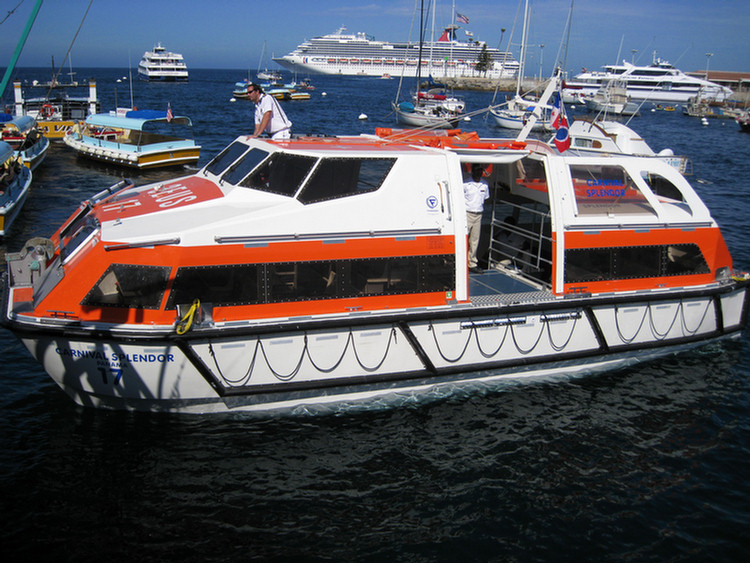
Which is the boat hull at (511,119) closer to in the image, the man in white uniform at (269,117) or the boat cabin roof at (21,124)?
the boat cabin roof at (21,124)

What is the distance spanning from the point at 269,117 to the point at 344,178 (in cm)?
269

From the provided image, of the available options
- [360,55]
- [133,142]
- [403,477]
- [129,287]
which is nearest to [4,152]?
[133,142]

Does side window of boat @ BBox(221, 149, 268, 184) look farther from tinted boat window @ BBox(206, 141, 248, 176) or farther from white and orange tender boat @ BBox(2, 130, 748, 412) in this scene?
tinted boat window @ BBox(206, 141, 248, 176)

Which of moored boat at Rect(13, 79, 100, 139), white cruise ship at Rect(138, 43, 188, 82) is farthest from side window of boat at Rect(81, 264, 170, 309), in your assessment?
white cruise ship at Rect(138, 43, 188, 82)

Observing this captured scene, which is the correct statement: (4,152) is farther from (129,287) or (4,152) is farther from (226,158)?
(129,287)

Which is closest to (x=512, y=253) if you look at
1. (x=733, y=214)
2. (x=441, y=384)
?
(x=441, y=384)

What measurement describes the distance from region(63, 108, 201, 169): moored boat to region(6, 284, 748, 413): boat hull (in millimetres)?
22969

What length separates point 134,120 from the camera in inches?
1179

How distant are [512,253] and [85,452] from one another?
7827 millimetres

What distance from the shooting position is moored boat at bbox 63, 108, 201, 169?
28884 mm

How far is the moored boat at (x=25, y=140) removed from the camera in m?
26.3

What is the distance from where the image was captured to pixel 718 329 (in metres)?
10.6

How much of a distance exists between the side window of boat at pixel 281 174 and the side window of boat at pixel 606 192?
435 centimetres

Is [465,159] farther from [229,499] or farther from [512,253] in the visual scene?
[229,499]
